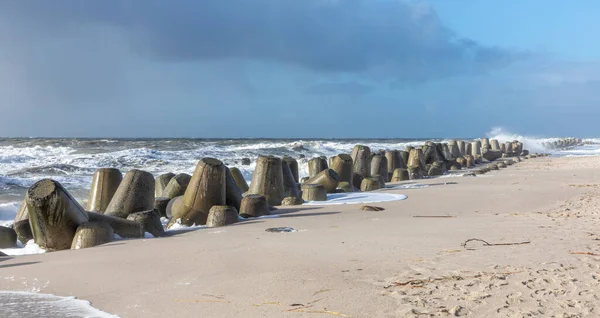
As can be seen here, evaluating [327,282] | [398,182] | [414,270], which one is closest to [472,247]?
[414,270]

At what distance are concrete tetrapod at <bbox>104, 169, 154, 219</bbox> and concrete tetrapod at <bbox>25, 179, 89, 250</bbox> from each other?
1.31 meters

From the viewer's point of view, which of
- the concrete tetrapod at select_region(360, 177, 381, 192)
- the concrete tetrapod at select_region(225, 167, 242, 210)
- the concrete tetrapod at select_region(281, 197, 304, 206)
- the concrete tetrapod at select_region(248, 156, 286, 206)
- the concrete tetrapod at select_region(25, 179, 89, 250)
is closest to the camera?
the concrete tetrapod at select_region(25, 179, 89, 250)

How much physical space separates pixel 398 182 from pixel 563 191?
15.5 feet

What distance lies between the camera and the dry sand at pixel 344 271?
3.09 metres

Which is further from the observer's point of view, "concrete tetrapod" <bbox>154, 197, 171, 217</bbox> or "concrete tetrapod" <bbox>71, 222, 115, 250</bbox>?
"concrete tetrapod" <bbox>154, 197, 171, 217</bbox>

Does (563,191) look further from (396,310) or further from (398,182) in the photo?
(396,310)

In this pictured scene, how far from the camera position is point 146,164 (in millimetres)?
21406

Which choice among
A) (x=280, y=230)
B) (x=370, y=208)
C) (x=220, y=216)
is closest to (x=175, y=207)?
(x=220, y=216)

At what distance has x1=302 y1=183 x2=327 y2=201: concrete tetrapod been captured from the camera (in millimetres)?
9586

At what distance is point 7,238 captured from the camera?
6141 millimetres

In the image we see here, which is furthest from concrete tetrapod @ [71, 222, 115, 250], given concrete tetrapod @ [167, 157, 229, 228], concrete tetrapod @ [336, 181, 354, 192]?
concrete tetrapod @ [336, 181, 354, 192]

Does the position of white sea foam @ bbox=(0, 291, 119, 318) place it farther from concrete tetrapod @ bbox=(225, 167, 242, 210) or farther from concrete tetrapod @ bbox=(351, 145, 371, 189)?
concrete tetrapod @ bbox=(351, 145, 371, 189)

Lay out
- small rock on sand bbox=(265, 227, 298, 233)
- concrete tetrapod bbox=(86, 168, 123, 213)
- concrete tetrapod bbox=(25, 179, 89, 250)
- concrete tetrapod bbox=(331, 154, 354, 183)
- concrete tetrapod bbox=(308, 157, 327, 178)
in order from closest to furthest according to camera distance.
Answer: concrete tetrapod bbox=(25, 179, 89, 250)
small rock on sand bbox=(265, 227, 298, 233)
concrete tetrapod bbox=(86, 168, 123, 213)
concrete tetrapod bbox=(331, 154, 354, 183)
concrete tetrapod bbox=(308, 157, 327, 178)

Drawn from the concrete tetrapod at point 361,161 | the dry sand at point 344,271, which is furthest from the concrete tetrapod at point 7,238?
the concrete tetrapod at point 361,161
